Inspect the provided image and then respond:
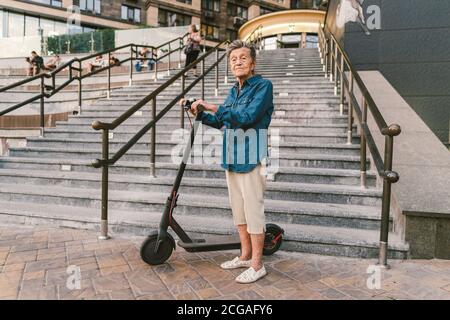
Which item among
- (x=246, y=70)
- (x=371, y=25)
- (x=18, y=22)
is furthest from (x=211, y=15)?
(x=246, y=70)

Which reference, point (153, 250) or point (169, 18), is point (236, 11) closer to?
point (169, 18)

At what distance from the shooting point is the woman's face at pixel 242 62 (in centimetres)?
254

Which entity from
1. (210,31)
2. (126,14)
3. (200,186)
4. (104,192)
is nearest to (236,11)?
(210,31)

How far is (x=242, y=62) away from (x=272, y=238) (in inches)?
62.5

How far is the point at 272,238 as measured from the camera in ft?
10.2

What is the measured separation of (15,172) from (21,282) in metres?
3.08

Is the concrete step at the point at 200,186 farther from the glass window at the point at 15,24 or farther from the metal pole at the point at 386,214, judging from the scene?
the glass window at the point at 15,24

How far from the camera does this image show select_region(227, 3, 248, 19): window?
39750mm

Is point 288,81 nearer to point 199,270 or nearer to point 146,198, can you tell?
point 146,198

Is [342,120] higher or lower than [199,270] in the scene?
higher

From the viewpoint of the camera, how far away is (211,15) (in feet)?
125

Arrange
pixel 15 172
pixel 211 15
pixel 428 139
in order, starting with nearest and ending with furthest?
pixel 428 139 < pixel 15 172 < pixel 211 15

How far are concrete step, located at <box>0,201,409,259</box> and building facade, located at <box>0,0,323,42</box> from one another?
2527 centimetres

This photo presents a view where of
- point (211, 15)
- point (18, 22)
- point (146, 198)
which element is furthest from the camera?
point (211, 15)
